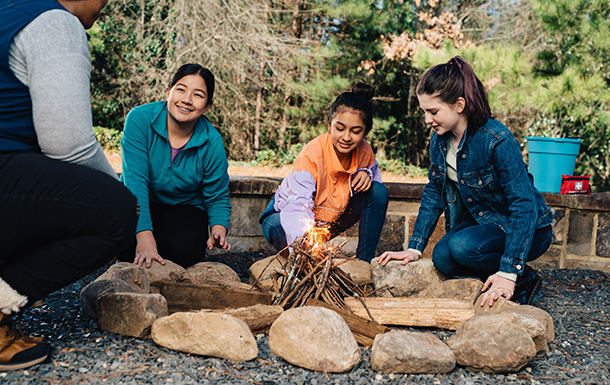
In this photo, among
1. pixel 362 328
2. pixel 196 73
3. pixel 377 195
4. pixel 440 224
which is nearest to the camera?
pixel 362 328

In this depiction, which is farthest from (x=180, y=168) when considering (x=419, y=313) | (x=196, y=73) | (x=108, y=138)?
(x=108, y=138)

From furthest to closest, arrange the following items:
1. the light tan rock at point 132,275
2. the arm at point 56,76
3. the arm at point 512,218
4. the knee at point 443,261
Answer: the knee at point 443,261 < the arm at point 512,218 < the light tan rock at point 132,275 < the arm at point 56,76

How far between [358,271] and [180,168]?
1132mm

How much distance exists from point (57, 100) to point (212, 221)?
4.71 feet

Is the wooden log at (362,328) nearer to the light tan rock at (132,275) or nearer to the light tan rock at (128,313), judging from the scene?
the light tan rock at (128,313)

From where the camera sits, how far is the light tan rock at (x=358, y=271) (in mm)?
2820

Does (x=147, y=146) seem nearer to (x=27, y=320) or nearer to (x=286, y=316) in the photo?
(x=27, y=320)

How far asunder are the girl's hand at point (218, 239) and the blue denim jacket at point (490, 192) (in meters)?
1.02

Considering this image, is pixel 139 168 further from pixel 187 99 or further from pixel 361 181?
pixel 361 181

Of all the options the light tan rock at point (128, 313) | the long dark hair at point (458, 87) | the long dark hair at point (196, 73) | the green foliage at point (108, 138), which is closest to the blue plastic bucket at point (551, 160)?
the long dark hair at point (458, 87)

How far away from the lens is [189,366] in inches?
73.9

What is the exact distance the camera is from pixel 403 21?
13.6 meters

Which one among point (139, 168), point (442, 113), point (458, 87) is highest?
point (458, 87)

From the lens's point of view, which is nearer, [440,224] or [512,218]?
[512,218]
